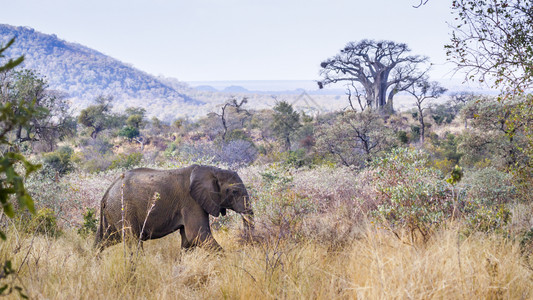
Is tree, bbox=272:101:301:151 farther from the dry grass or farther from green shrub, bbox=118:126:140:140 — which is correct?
the dry grass

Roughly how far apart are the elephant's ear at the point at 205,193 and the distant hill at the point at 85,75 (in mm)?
105104

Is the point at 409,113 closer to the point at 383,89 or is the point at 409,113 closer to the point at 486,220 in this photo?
the point at 383,89

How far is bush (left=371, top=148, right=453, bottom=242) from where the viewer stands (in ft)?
18.3

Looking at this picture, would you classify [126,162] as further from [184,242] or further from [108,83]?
[108,83]

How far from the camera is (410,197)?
20.3 feet

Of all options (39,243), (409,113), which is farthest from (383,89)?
(39,243)

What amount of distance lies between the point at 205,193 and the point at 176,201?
1.37 feet

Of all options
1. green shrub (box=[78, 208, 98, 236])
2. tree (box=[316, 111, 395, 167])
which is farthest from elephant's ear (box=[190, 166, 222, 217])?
tree (box=[316, 111, 395, 167])

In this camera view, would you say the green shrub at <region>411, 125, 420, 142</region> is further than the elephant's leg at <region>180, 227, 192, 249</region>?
Yes

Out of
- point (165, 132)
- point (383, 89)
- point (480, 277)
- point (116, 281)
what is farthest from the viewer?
point (383, 89)

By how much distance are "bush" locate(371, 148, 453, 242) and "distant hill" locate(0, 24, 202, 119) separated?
105 metres

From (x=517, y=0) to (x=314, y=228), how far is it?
4.23m

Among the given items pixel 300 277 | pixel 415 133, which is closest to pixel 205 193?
pixel 300 277

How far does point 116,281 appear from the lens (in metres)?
3.69
